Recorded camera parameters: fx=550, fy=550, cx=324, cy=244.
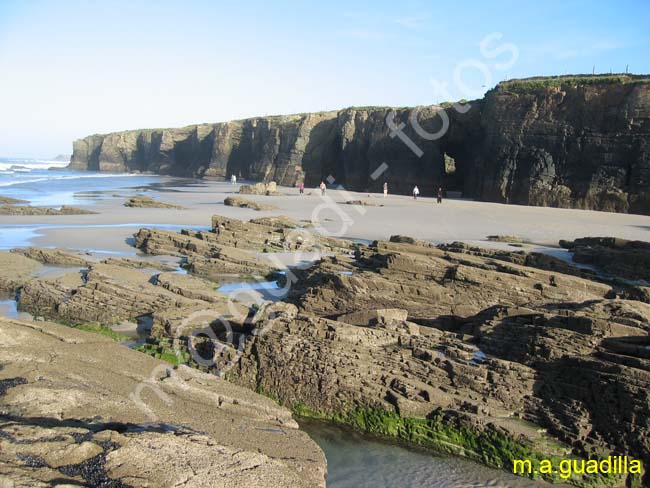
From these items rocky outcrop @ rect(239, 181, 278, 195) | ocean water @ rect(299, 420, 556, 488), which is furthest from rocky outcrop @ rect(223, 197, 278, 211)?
ocean water @ rect(299, 420, 556, 488)

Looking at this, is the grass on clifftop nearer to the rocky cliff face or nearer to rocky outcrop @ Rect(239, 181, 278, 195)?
the rocky cliff face

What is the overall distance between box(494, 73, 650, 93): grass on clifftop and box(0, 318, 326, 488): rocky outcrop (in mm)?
31911

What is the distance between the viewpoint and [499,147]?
35.6m

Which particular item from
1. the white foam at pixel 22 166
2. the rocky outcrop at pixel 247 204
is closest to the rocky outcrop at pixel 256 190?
the rocky outcrop at pixel 247 204

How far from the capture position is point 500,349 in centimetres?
744

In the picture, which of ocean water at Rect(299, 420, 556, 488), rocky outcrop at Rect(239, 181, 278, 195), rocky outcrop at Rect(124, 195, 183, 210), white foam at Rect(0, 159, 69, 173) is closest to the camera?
ocean water at Rect(299, 420, 556, 488)

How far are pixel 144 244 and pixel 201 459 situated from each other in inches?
538

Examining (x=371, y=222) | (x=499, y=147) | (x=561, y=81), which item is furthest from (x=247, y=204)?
(x=561, y=81)

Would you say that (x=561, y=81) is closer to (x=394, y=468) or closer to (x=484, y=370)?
(x=484, y=370)

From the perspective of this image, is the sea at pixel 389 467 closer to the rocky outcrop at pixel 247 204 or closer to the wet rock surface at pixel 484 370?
the wet rock surface at pixel 484 370

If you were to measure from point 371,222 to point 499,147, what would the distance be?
14.8 metres

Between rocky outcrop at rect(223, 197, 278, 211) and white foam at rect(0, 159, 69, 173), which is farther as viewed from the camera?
white foam at rect(0, 159, 69, 173)

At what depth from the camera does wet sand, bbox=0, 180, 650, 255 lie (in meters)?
20.0

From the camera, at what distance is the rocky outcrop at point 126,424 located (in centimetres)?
426
